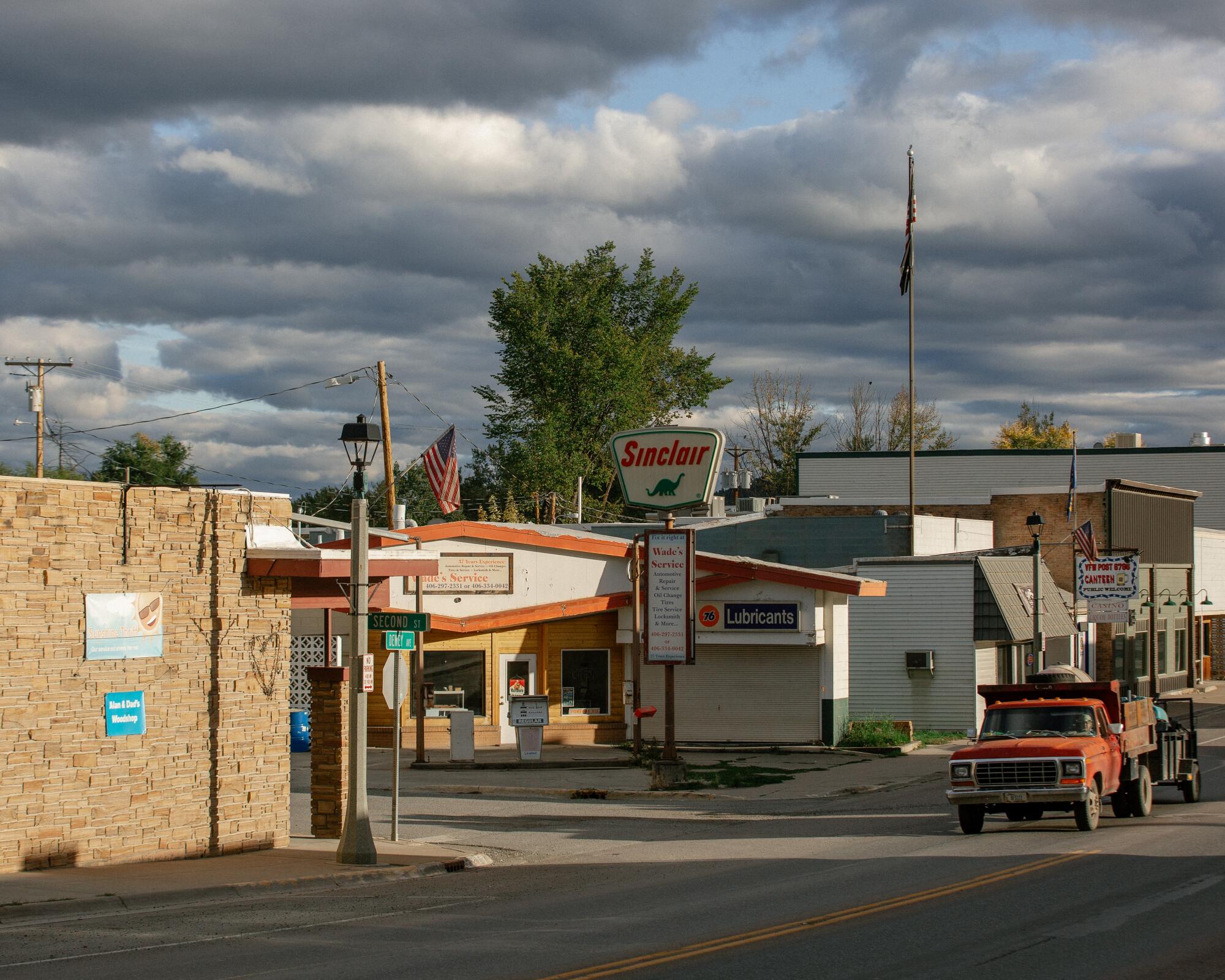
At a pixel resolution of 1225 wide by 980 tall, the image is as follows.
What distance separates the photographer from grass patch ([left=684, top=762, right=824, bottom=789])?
27266mm

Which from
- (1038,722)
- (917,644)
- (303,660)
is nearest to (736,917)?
(1038,722)

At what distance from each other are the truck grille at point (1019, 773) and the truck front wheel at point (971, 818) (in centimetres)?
79

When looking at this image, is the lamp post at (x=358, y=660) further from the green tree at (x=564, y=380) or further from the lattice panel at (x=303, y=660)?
the green tree at (x=564, y=380)

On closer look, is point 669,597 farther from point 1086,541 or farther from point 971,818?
point 1086,541

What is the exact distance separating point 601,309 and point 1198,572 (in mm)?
30427

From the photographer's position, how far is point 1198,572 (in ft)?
195

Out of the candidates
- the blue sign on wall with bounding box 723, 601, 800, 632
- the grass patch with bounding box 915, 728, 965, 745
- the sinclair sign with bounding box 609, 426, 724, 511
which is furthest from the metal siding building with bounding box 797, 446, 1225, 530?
the sinclair sign with bounding box 609, 426, 724, 511

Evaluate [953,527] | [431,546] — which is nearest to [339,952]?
[431,546]

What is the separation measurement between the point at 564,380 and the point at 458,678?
33051 millimetres

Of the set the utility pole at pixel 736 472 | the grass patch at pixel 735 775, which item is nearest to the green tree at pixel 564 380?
the utility pole at pixel 736 472

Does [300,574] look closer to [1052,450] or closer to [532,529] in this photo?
[532,529]

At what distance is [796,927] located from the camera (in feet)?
41.0

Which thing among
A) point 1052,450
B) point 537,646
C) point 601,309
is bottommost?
point 537,646

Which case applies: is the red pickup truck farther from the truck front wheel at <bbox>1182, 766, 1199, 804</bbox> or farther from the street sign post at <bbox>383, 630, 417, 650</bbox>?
the street sign post at <bbox>383, 630, 417, 650</bbox>
